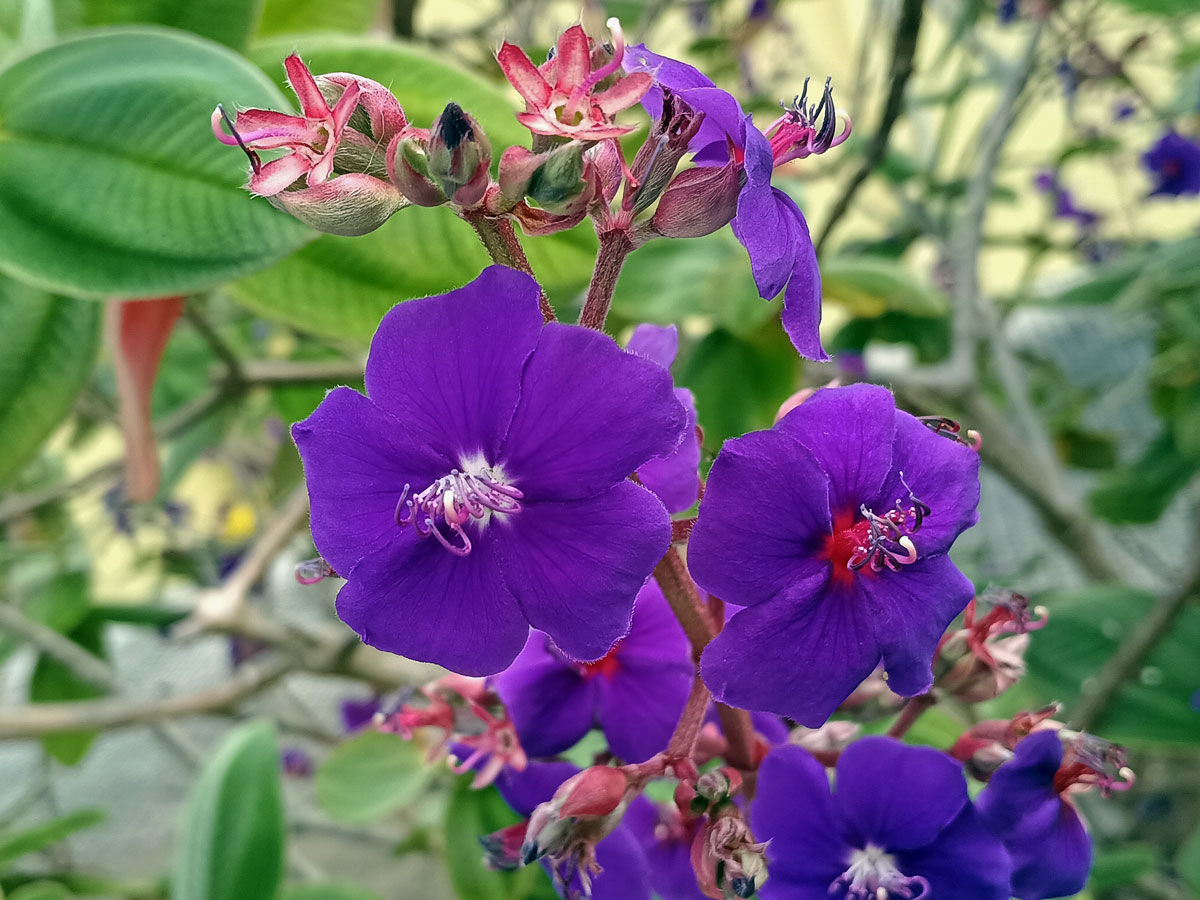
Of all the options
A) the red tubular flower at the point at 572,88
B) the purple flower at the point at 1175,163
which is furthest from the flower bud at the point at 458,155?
the purple flower at the point at 1175,163

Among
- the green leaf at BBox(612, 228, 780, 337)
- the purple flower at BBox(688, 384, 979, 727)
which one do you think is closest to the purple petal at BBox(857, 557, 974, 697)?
the purple flower at BBox(688, 384, 979, 727)

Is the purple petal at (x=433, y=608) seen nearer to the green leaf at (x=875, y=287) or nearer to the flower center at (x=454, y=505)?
the flower center at (x=454, y=505)

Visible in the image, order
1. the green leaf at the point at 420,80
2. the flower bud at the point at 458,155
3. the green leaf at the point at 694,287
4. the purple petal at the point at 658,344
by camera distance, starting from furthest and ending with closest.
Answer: the green leaf at the point at 694,287 → the green leaf at the point at 420,80 → the purple petal at the point at 658,344 → the flower bud at the point at 458,155

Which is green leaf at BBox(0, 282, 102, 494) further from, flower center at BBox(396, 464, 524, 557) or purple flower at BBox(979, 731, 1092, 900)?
purple flower at BBox(979, 731, 1092, 900)

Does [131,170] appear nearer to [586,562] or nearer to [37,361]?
[37,361]

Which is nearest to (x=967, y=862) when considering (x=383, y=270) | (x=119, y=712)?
(x=383, y=270)

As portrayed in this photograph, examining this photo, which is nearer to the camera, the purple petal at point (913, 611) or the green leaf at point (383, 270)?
the purple petal at point (913, 611)
